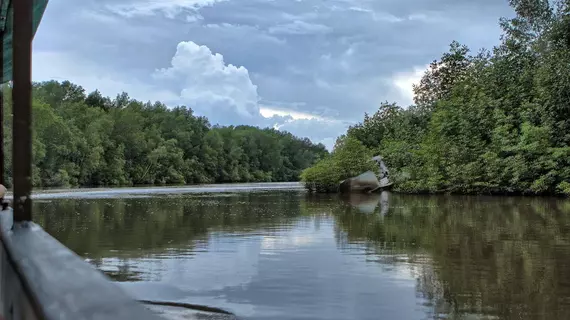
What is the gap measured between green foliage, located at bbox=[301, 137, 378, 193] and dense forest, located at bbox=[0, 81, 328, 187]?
40.6 ft

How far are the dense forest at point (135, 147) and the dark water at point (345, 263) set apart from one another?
104 feet

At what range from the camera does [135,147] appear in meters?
73.9

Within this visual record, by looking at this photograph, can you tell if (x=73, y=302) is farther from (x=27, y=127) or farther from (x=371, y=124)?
(x=371, y=124)

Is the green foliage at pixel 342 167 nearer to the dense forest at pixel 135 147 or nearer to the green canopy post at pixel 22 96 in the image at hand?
the dense forest at pixel 135 147

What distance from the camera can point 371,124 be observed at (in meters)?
46.4

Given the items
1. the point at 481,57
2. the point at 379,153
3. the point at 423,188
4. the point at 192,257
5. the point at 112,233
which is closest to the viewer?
the point at 192,257

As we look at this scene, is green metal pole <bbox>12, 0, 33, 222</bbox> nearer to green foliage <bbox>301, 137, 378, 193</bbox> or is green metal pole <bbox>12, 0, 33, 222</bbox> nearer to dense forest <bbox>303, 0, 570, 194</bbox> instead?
dense forest <bbox>303, 0, 570, 194</bbox>

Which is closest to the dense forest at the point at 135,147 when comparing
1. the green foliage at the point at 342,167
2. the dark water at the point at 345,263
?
the green foliage at the point at 342,167

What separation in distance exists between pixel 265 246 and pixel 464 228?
16.3 feet

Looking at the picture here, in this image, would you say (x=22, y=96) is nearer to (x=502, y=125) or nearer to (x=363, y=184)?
(x=502, y=125)

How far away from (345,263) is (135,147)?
221 ft

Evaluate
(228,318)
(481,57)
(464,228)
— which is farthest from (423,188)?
(228,318)

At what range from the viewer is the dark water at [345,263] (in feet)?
20.7

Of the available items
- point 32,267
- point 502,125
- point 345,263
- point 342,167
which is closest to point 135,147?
point 342,167
